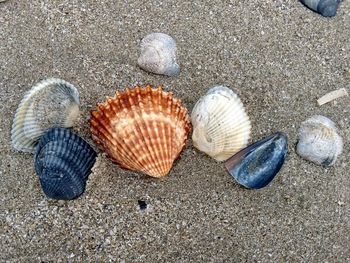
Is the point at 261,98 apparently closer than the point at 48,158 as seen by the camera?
No

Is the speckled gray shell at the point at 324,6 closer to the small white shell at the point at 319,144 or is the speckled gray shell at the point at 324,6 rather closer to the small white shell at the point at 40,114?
the small white shell at the point at 319,144

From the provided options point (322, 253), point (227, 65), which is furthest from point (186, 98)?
point (322, 253)

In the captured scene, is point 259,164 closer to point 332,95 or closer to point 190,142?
point 190,142

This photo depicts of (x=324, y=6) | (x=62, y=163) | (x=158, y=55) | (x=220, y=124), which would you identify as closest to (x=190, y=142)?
(x=220, y=124)

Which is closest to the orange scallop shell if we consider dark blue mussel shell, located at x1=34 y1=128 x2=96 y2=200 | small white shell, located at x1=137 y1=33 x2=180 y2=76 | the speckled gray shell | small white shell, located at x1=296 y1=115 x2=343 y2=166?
dark blue mussel shell, located at x1=34 y1=128 x2=96 y2=200

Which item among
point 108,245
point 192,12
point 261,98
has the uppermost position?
point 192,12

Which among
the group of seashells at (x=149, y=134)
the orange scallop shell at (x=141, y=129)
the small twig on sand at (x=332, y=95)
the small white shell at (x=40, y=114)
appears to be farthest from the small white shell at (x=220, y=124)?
the small white shell at (x=40, y=114)

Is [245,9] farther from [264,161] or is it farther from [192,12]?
[264,161]
